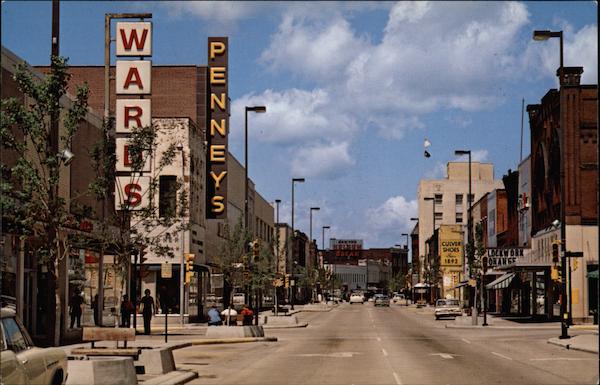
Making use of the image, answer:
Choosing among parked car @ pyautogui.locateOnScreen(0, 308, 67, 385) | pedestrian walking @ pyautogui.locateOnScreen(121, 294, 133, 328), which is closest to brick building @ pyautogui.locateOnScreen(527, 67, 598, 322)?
pedestrian walking @ pyautogui.locateOnScreen(121, 294, 133, 328)

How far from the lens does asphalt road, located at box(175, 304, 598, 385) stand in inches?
896

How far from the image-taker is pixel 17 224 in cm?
2627

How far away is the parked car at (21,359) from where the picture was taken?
35.1 ft

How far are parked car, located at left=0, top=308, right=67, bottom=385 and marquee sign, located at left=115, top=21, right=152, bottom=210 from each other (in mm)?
22579

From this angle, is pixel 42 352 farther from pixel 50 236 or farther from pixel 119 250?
pixel 119 250

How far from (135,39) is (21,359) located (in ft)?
86.0

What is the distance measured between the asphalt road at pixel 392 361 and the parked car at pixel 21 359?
8388mm

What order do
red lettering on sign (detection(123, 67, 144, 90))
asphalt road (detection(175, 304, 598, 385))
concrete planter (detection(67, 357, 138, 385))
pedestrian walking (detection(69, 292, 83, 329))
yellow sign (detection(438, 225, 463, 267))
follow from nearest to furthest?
concrete planter (detection(67, 357, 138, 385)), asphalt road (detection(175, 304, 598, 385)), red lettering on sign (detection(123, 67, 144, 90)), pedestrian walking (detection(69, 292, 83, 329)), yellow sign (detection(438, 225, 463, 267))

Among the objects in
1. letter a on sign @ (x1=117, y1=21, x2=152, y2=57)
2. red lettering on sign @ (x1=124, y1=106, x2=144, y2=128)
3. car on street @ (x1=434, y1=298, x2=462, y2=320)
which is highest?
letter a on sign @ (x1=117, y1=21, x2=152, y2=57)

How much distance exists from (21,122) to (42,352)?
13.7 meters

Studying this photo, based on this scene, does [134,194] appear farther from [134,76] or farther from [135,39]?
[135,39]

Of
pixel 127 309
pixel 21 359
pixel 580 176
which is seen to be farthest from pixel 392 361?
pixel 580 176

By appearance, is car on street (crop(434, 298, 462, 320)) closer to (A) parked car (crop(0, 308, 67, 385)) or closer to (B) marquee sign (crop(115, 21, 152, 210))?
(B) marquee sign (crop(115, 21, 152, 210))

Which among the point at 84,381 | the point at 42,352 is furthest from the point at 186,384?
the point at 42,352
